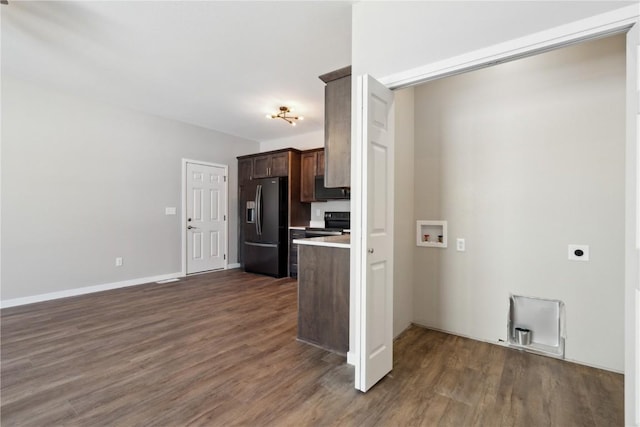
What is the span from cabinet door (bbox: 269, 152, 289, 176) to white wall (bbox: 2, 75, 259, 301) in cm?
147

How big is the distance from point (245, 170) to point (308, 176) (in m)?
1.45

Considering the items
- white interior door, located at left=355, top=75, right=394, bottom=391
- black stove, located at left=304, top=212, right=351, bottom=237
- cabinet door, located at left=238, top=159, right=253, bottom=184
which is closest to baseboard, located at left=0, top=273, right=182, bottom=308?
cabinet door, located at left=238, top=159, right=253, bottom=184

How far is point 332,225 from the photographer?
5465 millimetres

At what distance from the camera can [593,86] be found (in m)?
2.17

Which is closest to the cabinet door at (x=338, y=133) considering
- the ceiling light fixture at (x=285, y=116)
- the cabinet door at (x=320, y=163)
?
the ceiling light fixture at (x=285, y=116)

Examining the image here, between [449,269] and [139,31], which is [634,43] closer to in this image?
[449,269]

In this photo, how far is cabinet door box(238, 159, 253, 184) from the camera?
19.5ft

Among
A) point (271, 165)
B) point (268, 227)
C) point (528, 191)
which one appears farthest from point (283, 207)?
point (528, 191)

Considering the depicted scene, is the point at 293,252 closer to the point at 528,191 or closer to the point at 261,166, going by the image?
the point at 261,166

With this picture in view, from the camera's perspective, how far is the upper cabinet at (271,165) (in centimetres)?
548

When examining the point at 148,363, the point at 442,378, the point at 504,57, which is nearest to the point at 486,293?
the point at 442,378

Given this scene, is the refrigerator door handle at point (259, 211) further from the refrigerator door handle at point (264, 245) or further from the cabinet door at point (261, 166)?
the cabinet door at point (261, 166)

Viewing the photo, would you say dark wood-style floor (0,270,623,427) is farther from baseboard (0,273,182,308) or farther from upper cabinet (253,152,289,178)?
upper cabinet (253,152,289,178)

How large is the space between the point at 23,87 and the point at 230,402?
14.9ft
